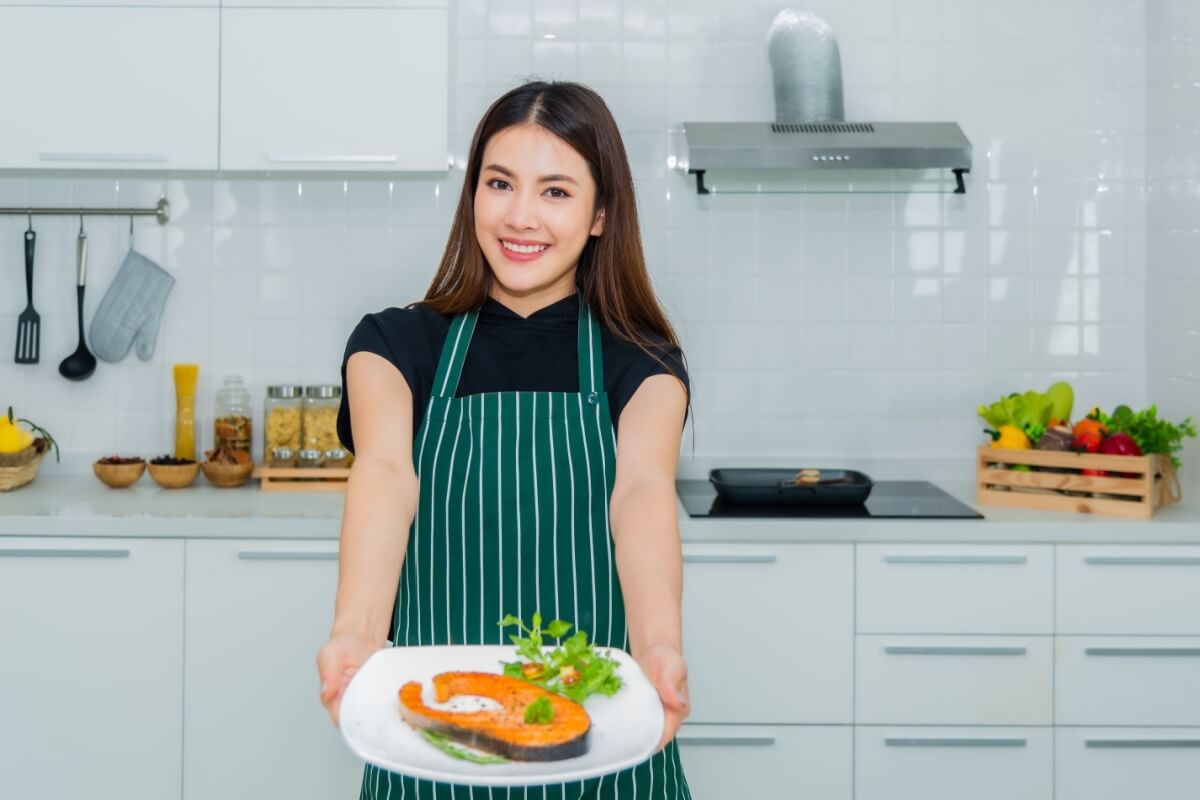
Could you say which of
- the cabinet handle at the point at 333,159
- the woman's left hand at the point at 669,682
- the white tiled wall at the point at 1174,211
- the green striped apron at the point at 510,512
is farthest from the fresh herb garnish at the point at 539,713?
the white tiled wall at the point at 1174,211

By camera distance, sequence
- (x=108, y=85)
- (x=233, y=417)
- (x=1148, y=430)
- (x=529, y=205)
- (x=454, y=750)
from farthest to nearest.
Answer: (x=233, y=417), (x=108, y=85), (x=1148, y=430), (x=529, y=205), (x=454, y=750)

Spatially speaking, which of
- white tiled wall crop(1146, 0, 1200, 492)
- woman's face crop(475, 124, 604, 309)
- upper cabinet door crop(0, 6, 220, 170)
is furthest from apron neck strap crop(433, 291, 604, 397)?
white tiled wall crop(1146, 0, 1200, 492)

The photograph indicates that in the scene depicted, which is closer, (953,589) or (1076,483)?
(953,589)

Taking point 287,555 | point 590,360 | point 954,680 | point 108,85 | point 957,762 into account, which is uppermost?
point 108,85

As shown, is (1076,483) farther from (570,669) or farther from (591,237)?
(570,669)

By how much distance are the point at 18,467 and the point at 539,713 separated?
84.5 inches

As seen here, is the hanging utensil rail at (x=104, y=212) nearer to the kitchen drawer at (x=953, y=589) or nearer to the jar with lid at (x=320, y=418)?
the jar with lid at (x=320, y=418)

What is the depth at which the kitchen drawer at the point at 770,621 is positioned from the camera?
8.04ft

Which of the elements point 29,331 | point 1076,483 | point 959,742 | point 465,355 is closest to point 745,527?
point 959,742

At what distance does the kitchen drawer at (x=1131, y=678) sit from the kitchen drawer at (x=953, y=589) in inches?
3.6

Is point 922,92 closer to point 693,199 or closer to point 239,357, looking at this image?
point 693,199

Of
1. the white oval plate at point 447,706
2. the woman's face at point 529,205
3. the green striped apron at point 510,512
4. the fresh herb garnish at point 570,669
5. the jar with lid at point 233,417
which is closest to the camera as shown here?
the white oval plate at point 447,706

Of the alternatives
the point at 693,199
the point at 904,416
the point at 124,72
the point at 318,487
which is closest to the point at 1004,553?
the point at 904,416

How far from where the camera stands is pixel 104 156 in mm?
2736
